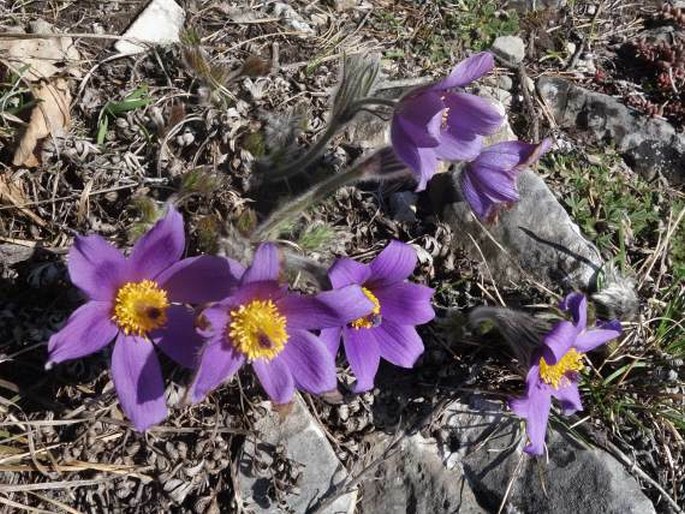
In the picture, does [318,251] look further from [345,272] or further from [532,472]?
[532,472]

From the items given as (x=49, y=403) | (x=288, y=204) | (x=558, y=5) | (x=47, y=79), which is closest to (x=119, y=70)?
(x=47, y=79)

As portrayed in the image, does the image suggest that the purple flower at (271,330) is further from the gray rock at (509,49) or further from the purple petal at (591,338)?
the gray rock at (509,49)

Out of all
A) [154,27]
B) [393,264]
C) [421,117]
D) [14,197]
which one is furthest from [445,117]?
[14,197]

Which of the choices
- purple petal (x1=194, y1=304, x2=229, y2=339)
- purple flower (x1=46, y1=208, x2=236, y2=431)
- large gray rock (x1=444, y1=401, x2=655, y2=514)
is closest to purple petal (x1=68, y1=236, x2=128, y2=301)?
purple flower (x1=46, y1=208, x2=236, y2=431)

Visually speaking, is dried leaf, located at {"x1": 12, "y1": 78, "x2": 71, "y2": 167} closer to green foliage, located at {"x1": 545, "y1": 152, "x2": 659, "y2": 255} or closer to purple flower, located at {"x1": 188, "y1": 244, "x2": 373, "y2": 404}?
purple flower, located at {"x1": 188, "y1": 244, "x2": 373, "y2": 404}

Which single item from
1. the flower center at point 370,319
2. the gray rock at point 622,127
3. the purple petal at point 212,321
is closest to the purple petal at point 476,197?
the flower center at point 370,319

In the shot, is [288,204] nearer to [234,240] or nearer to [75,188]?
[234,240]
